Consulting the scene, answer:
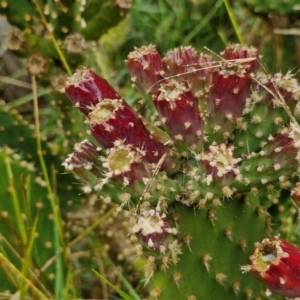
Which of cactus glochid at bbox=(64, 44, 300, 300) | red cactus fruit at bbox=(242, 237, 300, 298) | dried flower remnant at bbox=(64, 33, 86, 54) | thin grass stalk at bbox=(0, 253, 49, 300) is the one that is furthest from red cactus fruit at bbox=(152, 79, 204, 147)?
dried flower remnant at bbox=(64, 33, 86, 54)

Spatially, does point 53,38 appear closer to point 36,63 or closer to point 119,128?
point 36,63

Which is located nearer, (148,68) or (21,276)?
(148,68)

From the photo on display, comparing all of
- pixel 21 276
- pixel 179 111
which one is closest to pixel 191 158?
pixel 179 111

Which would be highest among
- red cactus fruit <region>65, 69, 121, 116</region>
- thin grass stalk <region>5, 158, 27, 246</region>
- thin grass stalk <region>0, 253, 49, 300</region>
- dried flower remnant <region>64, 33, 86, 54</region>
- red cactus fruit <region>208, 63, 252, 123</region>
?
red cactus fruit <region>65, 69, 121, 116</region>

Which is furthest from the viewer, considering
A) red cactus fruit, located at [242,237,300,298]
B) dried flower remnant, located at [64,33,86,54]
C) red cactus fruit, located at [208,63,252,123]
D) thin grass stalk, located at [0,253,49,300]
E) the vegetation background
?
dried flower remnant, located at [64,33,86,54]

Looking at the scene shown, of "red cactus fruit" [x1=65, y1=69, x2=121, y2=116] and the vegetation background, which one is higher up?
"red cactus fruit" [x1=65, y1=69, x2=121, y2=116]

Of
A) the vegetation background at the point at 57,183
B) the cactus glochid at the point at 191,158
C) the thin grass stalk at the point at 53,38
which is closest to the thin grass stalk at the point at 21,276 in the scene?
the vegetation background at the point at 57,183

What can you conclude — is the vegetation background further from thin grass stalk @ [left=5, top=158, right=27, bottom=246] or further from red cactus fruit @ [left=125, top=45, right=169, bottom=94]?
red cactus fruit @ [left=125, top=45, right=169, bottom=94]

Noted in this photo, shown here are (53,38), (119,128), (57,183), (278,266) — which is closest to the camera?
(278,266)
